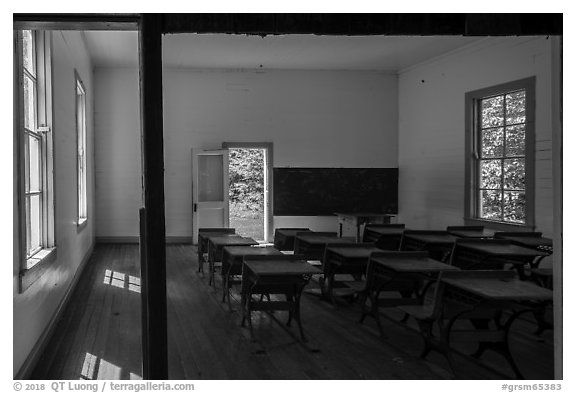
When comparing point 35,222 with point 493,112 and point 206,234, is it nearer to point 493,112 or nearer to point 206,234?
point 206,234

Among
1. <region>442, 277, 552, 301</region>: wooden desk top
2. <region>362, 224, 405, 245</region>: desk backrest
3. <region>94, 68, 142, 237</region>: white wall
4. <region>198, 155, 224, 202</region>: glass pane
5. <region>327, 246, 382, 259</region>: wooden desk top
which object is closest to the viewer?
<region>442, 277, 552, 301</region>: wooden desk top

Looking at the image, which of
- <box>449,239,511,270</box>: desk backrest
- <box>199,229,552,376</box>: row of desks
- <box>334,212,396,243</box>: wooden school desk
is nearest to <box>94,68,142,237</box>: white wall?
<box>334,212,396,243</box>: wooden school desk

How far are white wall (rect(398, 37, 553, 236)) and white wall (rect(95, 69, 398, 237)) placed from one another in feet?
2.34

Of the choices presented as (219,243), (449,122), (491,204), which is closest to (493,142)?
(491,204)

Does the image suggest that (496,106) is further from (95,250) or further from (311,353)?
(95,250)

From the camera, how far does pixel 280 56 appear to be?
1037 cm

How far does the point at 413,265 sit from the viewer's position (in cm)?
446

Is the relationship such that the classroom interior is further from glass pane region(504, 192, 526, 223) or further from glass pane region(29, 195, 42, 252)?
glass pane region(504, 192, 526, 223)

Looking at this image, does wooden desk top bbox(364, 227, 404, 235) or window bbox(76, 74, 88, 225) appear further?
window bbox(76, 74, 88, 225)

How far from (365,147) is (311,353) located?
313 inches

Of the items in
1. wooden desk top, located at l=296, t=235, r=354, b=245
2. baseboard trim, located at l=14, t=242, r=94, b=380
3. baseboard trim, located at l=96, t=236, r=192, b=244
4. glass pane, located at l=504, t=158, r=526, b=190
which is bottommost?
baseboard trim, located at l=14, t=242, r=94, b=380

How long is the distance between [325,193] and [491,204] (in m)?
3.70

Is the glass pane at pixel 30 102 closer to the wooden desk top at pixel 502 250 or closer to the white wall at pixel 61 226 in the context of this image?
the white wall at pixel 61 226

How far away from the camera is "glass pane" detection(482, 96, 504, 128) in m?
8.46
